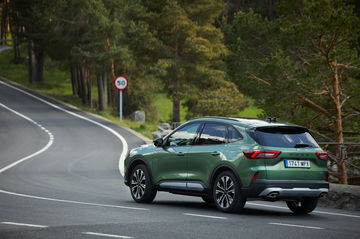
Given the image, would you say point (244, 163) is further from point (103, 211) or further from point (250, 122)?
point (103, 211)

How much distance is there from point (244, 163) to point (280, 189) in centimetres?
70

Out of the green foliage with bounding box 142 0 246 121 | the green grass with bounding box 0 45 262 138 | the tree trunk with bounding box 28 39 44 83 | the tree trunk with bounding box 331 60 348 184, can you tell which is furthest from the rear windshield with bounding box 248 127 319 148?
the tree trunk with bounding box 28 39 44 83

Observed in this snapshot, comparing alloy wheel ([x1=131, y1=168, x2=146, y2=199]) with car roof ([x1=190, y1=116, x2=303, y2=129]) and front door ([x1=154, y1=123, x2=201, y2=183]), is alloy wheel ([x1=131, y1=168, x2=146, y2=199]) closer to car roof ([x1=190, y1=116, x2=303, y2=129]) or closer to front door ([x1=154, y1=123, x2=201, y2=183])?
front door ([x1=154, y1=123, x2=201, y2=183])

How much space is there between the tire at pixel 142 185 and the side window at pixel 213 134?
1485 mm

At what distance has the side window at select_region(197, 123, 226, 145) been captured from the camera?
13.2 m

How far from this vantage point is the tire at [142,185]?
14.5m

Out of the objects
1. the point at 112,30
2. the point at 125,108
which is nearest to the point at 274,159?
the point at 112,30

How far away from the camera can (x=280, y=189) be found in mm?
12344

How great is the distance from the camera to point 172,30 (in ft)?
184

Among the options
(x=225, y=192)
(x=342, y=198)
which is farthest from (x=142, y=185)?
(x=342, y=198)

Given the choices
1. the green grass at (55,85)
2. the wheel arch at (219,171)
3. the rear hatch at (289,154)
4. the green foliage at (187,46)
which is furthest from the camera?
the green grass at (55,85)

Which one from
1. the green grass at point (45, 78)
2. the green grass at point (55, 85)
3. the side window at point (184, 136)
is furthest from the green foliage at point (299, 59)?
the green grass at point (45, 78)

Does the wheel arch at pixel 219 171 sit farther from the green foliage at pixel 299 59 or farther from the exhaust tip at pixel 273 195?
the green foliage at pixel 299 59

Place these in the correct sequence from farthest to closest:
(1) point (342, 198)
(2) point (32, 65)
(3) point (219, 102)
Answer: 1. (2) point (32, 65)
2. (3) point (219, 102)
3. (1) point (342, 198)
